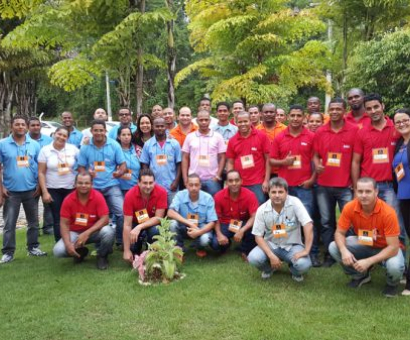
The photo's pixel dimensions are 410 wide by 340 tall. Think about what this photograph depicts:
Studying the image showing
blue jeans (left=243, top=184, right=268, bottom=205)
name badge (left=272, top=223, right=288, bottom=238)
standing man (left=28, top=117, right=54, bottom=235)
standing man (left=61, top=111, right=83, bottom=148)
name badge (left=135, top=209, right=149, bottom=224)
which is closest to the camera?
name badge (left=272, top=223, right=288, bottom=238)

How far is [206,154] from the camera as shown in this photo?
236 inches

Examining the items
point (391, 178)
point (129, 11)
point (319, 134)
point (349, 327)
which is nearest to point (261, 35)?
point (129, 11)

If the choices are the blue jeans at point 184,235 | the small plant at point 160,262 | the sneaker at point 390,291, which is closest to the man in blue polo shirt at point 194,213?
the blue jeans at point 184,235

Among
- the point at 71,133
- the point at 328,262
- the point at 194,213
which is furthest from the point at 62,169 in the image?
the point at 328,262

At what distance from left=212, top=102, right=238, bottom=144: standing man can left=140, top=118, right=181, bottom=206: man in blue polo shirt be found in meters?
0.85

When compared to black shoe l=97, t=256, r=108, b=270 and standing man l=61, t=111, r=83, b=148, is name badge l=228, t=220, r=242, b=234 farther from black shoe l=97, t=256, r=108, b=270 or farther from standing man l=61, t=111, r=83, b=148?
standing man l=61, t=111, r=83, b=148

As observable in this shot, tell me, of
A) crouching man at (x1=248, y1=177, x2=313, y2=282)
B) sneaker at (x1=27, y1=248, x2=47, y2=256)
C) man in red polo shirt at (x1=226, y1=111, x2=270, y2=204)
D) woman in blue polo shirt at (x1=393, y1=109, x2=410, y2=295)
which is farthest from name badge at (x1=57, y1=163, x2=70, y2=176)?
woman in blue polo shirt at (x1=393, y1=109, x2=410, y2=295)

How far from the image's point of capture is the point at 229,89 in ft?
42.7

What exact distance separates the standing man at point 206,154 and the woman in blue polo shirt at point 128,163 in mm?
798

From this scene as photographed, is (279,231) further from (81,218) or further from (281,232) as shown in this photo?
(81,218)

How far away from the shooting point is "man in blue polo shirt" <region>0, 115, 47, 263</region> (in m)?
5.84

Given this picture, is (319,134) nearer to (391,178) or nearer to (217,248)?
(391,178)

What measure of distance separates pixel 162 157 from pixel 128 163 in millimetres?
572

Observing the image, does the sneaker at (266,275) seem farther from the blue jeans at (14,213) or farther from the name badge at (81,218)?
the blue jeans at (14,213)
